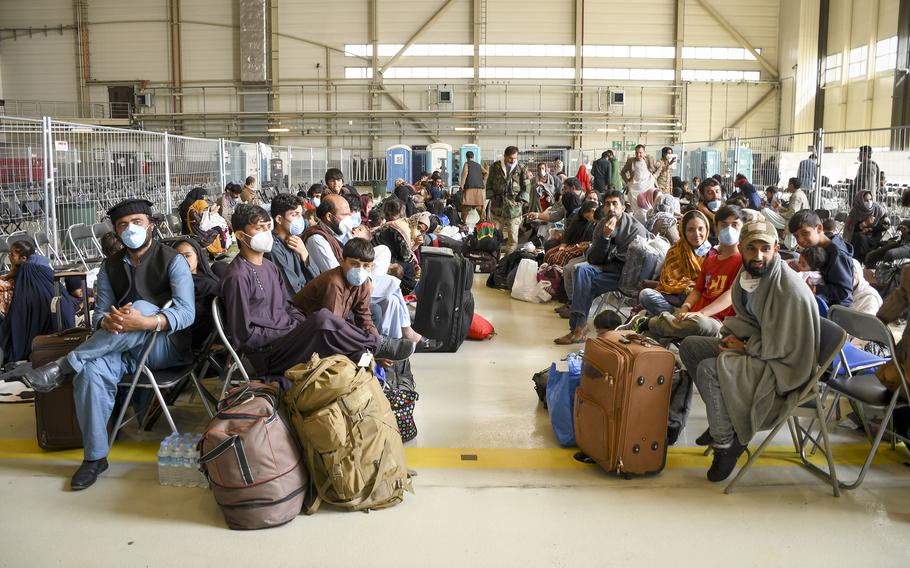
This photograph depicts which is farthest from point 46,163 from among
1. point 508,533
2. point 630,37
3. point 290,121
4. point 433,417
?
point 630,37

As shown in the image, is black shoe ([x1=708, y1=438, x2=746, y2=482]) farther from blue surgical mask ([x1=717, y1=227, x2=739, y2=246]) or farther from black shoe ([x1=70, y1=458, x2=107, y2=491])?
black shoe ([x1=70, y1=458, x2=107, y2=491])

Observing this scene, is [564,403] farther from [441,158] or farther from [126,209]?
[441,158]

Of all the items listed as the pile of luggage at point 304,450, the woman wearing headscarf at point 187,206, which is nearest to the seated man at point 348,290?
the pile of luggage at point 304,450

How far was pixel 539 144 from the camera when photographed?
25922 millimetres

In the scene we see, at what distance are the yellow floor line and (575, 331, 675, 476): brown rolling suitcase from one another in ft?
0.78

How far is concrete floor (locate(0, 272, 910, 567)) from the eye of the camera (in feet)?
10.4

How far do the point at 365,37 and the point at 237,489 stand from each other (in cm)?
2388

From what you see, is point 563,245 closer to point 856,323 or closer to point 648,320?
point 648,320

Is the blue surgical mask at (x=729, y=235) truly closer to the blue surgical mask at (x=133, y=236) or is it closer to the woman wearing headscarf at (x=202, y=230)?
the blue surgical mask at (x=133, y=236)

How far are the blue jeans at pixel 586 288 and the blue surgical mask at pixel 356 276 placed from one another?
113 inches

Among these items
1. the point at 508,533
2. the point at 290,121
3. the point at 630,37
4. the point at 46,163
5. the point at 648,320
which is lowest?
the point at 508,533

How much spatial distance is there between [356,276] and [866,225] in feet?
21.7

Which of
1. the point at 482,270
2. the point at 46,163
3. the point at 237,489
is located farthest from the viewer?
the point at 482,270

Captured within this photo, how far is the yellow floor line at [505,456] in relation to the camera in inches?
162
